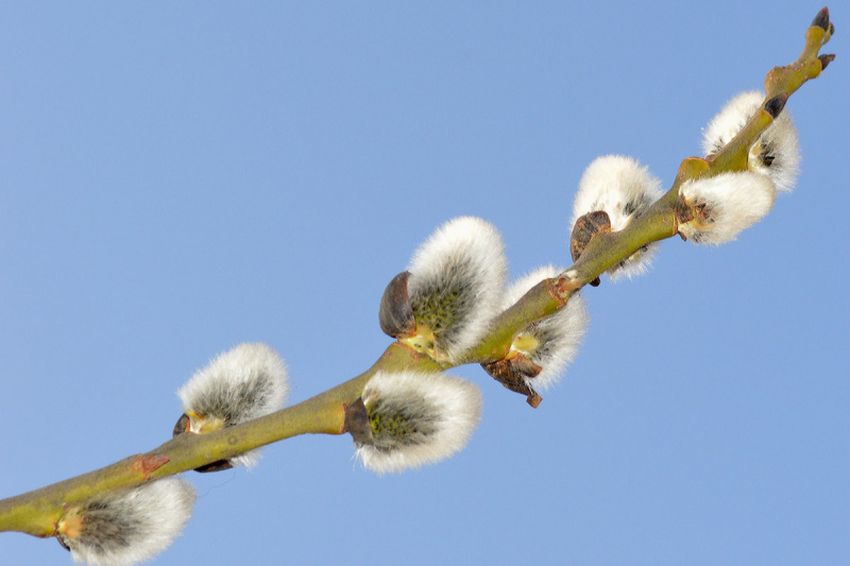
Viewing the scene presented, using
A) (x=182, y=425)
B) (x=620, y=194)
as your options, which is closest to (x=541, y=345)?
(x=620, y=194)

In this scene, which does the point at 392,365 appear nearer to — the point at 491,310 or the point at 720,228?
the point at 491,310

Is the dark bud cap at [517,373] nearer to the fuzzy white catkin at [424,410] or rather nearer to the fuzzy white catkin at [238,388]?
the fuzzy white catkin at [424,410]

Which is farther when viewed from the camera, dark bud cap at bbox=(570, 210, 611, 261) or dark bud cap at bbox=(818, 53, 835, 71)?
dark bud cap at bbox=(570, 210, 611, 261)

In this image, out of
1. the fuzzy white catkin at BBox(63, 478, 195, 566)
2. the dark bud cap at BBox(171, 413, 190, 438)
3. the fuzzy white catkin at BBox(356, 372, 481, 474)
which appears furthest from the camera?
the dark bud cap at BBox(171, 413, 190, 438)

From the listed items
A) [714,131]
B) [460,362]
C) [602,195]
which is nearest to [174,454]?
[460,362]

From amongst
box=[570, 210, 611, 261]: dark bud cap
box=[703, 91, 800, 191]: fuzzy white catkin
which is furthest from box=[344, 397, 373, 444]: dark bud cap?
box=[703, 91, 800, 191]: fuzzy white catkin

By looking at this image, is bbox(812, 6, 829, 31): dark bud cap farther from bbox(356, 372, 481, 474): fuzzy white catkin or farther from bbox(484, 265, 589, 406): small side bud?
bbox(356, 372, 481, 474): fuzzy white catkin
